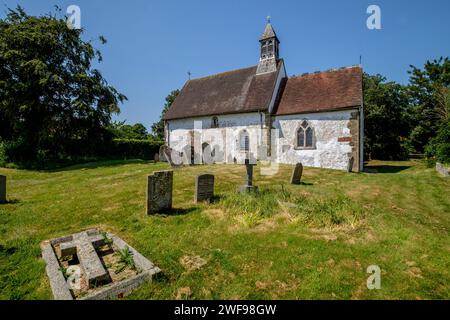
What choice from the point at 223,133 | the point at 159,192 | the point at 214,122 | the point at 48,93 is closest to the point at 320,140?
the point at 223,133

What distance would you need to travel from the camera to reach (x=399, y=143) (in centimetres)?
3291

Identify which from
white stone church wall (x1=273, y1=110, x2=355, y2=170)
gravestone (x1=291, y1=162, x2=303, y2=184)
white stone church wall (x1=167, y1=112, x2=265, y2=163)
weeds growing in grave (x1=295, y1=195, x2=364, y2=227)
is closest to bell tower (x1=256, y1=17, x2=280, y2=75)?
white stone church wall (x1=167, y1=112, x2=265, y2=163)

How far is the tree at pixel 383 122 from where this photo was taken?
31484 mm

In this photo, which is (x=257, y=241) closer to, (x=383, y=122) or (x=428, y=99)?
(x=383, y=122)

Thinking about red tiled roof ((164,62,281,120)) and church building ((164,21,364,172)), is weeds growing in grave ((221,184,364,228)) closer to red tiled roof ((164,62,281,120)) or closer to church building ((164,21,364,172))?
church building ((164,21,364,172))

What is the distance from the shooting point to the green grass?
3.64 metres

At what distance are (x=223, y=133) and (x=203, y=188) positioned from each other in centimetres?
1422

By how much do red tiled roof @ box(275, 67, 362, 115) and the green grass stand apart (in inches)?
389

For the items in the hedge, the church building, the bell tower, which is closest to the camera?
the church building

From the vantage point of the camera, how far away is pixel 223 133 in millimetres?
21625

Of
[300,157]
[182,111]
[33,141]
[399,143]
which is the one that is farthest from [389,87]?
[33,141]
